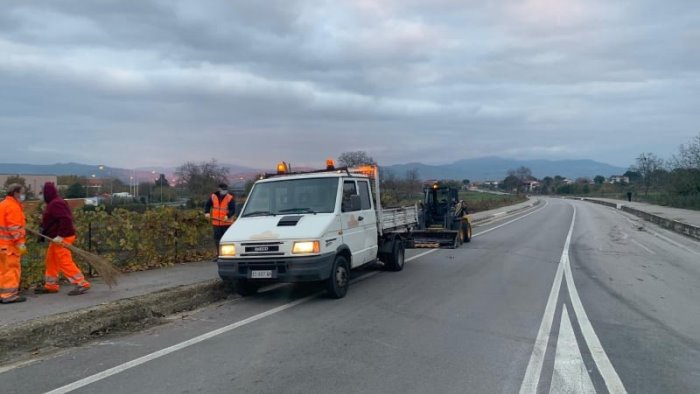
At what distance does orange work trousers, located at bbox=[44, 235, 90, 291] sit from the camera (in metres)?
8.32

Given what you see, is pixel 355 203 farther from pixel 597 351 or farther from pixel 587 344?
pixel 597 351

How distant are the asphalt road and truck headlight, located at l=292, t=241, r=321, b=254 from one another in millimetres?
881

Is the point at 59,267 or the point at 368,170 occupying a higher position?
the point at 368,170

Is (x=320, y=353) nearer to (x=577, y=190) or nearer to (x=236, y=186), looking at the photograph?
(x=236, y=186)

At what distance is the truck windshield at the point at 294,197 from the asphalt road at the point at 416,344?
4.98 ft

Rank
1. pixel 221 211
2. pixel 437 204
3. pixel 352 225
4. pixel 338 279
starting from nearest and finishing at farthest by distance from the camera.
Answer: pixel 338 279, pixel 352 225, pixel 221 211, pixel 437 204

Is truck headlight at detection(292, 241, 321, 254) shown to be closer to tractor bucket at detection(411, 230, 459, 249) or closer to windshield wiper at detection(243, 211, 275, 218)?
windshield wiper at detection(243, 211, 275, 218)

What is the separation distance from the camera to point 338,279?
887cm

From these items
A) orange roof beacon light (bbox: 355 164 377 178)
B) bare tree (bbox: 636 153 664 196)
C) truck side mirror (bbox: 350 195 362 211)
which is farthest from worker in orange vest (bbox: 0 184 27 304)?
bare tree (bbox: 636 153 664 196)

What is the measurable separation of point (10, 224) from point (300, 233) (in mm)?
4201

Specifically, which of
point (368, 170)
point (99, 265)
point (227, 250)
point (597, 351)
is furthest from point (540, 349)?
point (99, 265)

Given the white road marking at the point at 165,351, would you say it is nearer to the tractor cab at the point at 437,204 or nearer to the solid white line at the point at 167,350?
the solid white line at the point at 167,350

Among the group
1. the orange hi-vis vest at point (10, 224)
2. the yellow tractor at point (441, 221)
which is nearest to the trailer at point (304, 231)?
the orange hi-vis vest at point (10, 224)

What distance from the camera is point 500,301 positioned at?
28.6 ft
